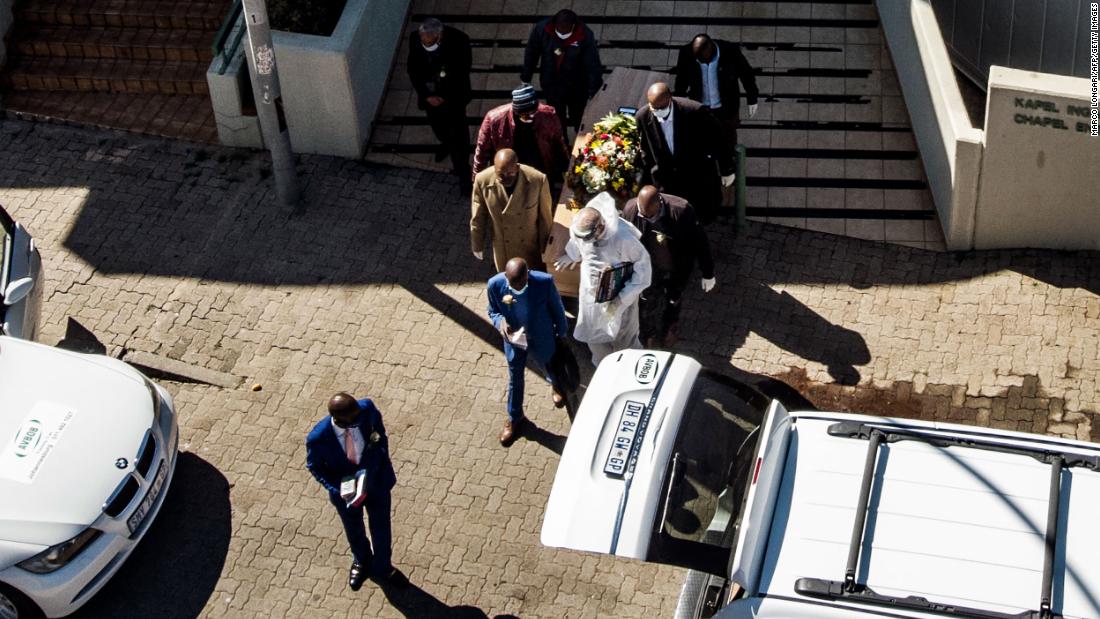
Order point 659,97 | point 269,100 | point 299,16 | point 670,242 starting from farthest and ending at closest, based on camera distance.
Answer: point 299,16 < point 269,100 < point 659,97 < point 670,242

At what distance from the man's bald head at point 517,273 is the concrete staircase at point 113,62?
5.39 m

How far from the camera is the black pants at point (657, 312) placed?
1103 cm

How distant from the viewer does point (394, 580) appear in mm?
9750

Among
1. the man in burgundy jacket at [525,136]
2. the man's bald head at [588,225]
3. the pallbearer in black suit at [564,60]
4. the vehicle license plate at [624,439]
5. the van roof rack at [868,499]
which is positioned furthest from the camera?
the pallbearer in black suit at [564,60]

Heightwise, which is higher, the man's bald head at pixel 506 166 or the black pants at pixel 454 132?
the man's bald head at pixel 506 166

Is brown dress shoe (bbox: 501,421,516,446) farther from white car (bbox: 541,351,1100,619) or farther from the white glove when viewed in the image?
white car (bbox: 541,351,1100,619)

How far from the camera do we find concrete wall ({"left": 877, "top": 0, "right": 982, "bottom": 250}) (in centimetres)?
1155

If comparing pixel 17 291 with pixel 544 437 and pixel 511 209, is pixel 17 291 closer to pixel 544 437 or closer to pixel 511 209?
pixel 511 209

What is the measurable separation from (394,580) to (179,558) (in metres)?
1.61

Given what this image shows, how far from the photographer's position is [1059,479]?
7.64 m

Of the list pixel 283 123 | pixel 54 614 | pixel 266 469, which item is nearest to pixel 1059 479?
pixel 266 469

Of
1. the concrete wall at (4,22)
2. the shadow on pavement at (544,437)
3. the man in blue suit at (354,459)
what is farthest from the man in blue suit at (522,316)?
the concrete wall at (4,22)

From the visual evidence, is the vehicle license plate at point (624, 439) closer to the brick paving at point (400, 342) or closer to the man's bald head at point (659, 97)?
the brick paving at point (400, 342)

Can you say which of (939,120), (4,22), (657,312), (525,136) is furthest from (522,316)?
(4,22)
